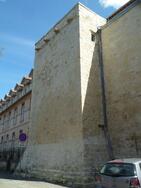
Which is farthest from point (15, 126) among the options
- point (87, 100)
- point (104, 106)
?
point (104, 106)

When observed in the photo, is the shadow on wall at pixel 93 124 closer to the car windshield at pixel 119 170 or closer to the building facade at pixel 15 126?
the car windshield at pixel 119 170

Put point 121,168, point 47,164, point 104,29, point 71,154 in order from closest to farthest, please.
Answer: point 121,168, point 71,154, point 47,164, point 104,29

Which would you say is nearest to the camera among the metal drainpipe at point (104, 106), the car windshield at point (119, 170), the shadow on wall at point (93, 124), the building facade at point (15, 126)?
the car windshield at point (119, 170)

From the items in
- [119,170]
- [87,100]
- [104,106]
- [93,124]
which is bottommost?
[119,170]

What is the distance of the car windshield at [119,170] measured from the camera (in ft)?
19.1

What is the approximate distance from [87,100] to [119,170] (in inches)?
291

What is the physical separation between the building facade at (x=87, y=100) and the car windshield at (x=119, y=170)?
510cm

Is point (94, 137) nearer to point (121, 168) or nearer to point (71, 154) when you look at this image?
point (71, 154)

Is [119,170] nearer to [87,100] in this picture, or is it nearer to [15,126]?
[87,100]

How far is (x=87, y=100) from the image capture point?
13.2m

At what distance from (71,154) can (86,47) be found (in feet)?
22.5

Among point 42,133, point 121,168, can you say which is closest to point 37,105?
point 42,133

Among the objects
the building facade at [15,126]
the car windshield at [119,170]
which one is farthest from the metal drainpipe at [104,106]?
the building facade at [15,126]

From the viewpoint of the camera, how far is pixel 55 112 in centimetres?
1522
